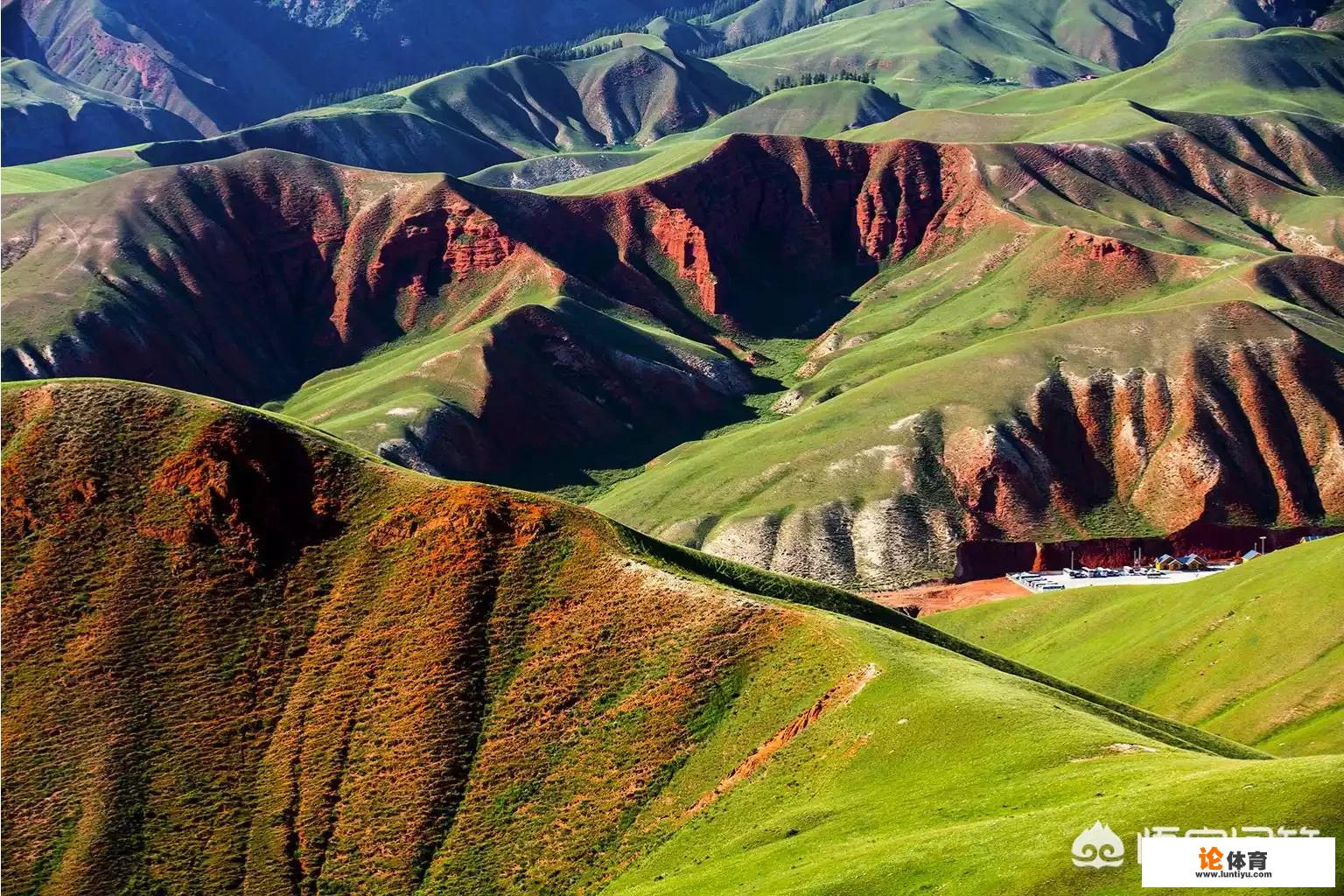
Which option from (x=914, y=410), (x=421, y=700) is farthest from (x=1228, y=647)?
(x=914, y=410)

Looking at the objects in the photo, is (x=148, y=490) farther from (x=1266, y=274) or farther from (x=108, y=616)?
(x=1266, y=274)

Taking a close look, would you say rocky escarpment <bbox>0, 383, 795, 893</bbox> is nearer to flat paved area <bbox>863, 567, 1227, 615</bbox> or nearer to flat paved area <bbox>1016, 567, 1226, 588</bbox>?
flat paved area <bbox>863, 567, 1227, 615</bbox>

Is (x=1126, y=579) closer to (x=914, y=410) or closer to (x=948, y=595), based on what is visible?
(x=948, y=595)

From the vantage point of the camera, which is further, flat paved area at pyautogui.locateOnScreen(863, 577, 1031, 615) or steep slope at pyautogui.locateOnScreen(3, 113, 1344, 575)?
steep slope at pyautogui.locateOnScreen(3, 113, 1344, 575)

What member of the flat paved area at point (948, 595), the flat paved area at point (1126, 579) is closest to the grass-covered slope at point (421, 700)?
the flat paved area at point (948, 595)

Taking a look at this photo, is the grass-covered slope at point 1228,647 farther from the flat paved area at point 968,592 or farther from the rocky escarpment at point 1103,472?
the rocky escarpment at point 1103,472

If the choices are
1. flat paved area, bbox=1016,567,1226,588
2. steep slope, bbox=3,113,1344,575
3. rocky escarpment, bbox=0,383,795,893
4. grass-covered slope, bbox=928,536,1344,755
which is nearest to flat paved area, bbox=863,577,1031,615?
steep slope, bbox=3,113,1344,575

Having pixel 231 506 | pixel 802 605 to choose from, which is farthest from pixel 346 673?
pixel 802 605
